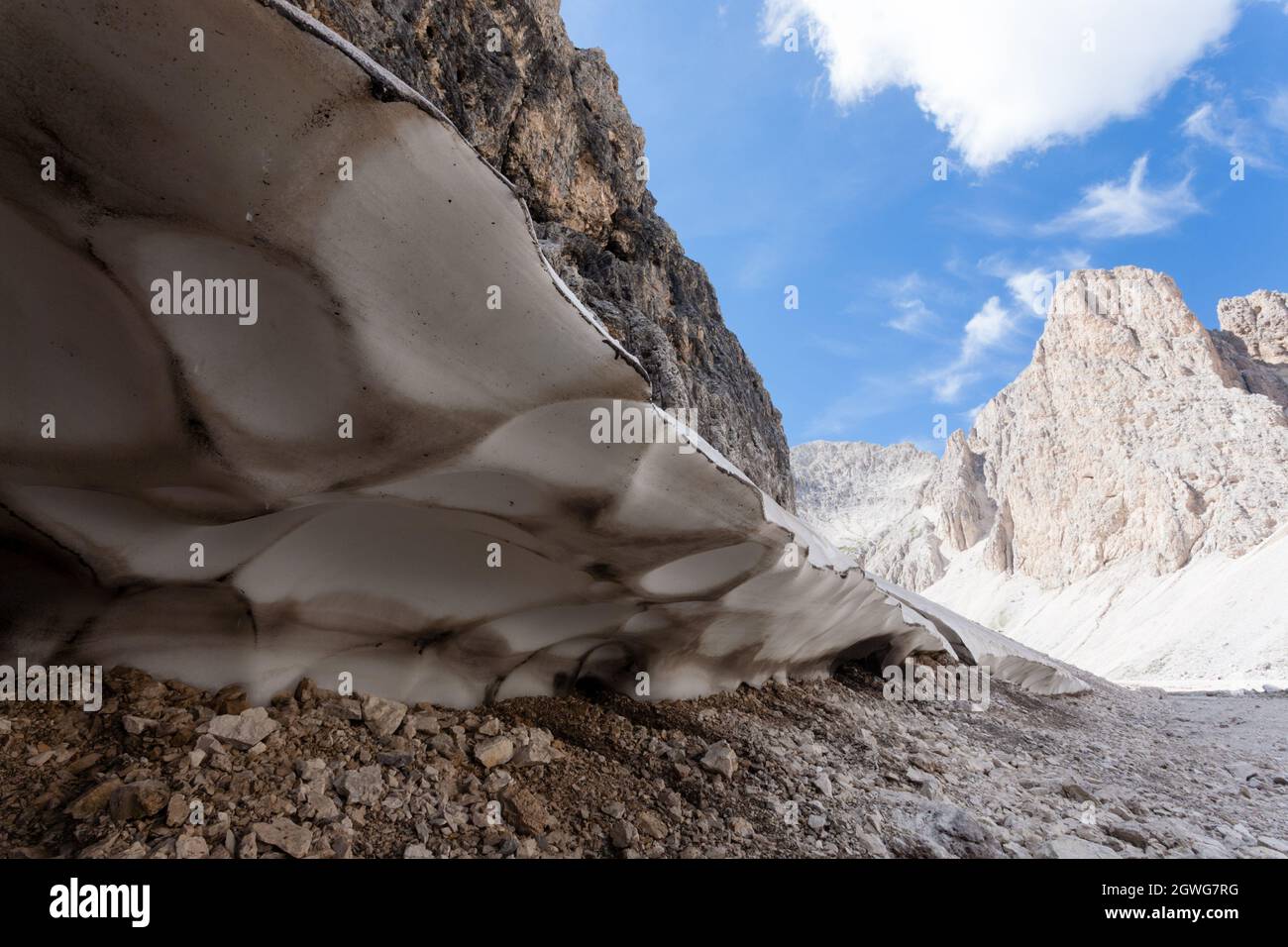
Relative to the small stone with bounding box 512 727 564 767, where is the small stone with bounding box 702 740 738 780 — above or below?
below

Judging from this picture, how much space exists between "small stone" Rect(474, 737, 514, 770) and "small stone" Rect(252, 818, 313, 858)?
81 centimetres

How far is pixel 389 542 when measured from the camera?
3.03 metres

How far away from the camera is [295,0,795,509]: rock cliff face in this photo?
30.9 feet

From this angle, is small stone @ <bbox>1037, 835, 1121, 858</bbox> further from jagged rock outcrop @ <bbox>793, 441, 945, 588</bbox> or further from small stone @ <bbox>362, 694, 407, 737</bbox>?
jagged rock outcrop @ <bbox>793, 441, 945, 588</bbox>

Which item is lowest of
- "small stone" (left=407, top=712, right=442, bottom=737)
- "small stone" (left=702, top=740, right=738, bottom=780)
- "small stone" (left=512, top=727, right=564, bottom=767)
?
"small stone" (left=702, top=740, right=738, bottom=780)

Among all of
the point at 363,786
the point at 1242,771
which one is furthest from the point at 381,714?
the point at 1242,771

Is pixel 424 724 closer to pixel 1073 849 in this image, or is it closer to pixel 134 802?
pixel 134 802

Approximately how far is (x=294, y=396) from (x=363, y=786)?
1.54m

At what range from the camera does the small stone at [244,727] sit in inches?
97.0

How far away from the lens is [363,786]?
246cm

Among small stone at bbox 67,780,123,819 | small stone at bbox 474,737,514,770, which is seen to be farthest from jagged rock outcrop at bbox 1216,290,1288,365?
small stone at bbox 67,780,123,819

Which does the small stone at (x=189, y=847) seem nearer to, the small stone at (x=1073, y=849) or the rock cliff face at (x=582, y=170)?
the small stone at (x=1073, y=849)

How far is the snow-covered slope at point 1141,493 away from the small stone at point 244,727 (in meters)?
41.8

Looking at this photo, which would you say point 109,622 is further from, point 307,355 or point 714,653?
point 714,653
